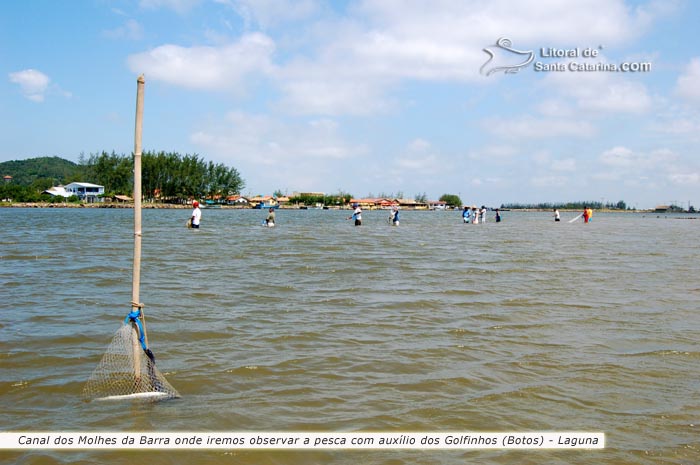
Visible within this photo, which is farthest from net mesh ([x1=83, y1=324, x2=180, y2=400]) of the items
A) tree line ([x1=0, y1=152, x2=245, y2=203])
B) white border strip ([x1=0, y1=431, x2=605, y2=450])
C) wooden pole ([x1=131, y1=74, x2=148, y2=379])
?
tree line ([x1=0, y1=152, x2=245, y2=203])

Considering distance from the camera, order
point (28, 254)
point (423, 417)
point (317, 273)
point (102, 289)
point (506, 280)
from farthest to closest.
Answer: point (28, 254) < point (317, 273) < point (506, 280) < point (102, 289) < point (423, 417)

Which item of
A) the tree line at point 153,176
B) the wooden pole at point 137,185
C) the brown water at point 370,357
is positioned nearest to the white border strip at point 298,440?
the brown water at point 370,357

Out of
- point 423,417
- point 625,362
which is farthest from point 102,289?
point 625,362

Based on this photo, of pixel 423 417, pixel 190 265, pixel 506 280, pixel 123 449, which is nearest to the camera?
pixel 123 449

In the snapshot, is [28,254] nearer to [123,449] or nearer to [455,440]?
[123,449]

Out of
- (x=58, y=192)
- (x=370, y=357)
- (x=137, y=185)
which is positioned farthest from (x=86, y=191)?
(x=137, y=185)

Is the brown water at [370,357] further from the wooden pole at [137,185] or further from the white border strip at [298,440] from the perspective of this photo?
the wooden pole at [137,185]

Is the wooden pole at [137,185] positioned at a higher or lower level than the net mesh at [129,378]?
higher

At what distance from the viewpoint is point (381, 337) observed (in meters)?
8.17

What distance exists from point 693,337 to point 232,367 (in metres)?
6.82

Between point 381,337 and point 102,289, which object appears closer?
point 381,337

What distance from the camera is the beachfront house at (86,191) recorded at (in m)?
128

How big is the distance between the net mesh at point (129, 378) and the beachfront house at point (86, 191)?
13593 centimetres

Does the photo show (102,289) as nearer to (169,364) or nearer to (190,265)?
→ (190,265)
